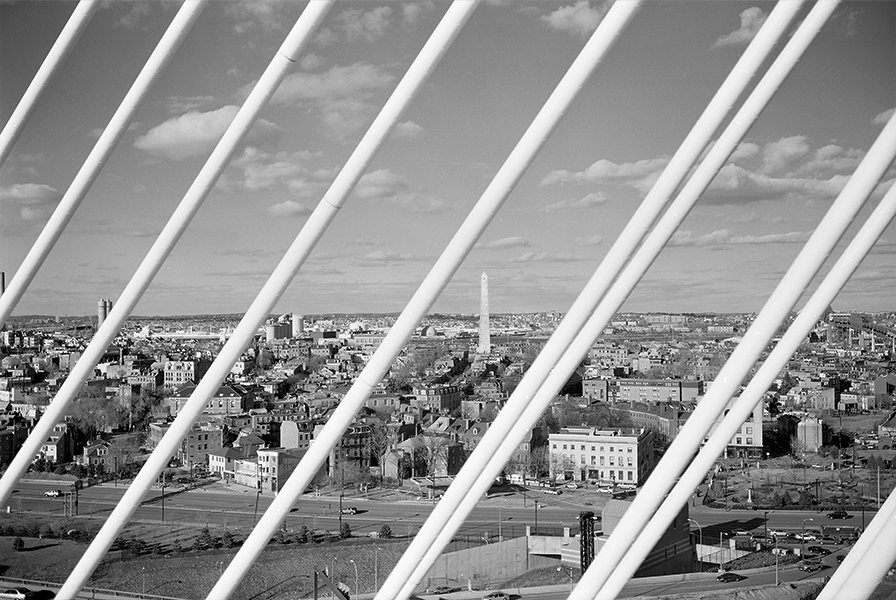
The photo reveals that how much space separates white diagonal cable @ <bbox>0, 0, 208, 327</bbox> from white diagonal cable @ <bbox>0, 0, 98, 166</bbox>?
8 cm

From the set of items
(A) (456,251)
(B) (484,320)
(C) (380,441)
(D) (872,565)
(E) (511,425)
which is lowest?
(C) (380,441)

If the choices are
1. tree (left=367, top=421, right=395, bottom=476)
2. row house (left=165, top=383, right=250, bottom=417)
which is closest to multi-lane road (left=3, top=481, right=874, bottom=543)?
tree (left=367, top=421, right=395, bottom=476)

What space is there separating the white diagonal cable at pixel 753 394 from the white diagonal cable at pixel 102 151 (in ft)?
3.02

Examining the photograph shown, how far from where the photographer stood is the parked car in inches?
220

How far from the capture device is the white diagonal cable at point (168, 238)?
3.93ft

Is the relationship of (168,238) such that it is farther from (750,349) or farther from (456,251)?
(750,349)

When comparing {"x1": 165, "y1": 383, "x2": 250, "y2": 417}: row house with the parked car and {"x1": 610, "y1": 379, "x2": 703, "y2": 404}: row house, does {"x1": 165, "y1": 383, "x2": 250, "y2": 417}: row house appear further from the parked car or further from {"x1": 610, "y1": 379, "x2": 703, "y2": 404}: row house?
the parked car

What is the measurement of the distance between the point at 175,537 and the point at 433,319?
1526 cm

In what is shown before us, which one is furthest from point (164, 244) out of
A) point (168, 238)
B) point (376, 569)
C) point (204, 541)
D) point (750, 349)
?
point (204, 541)

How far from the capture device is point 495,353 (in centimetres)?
1714

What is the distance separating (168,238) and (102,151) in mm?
176

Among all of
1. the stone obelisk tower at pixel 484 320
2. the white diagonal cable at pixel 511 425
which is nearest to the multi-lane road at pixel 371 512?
the white diagonal cable at pixel 511 425

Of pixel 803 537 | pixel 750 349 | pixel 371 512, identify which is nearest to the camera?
pixel 750 349

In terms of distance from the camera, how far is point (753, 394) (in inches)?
42.8
